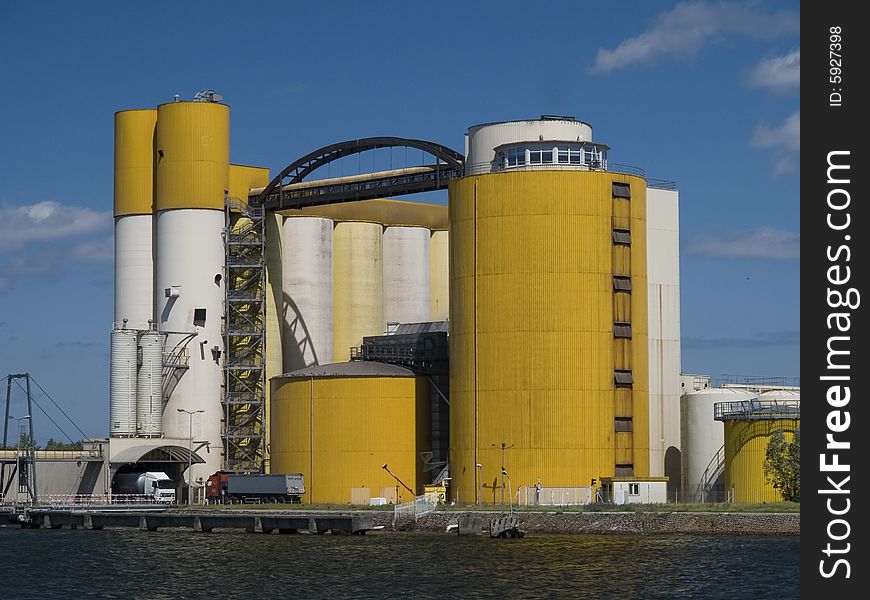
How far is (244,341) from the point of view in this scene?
125 meters

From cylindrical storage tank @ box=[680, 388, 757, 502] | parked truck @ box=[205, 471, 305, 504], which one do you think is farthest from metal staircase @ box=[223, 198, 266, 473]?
cylindrical storage tank @ box=[680, 388, 757, 502]

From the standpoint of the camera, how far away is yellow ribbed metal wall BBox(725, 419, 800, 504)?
98.7 m

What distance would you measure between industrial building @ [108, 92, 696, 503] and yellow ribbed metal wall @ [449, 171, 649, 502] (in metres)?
0.13

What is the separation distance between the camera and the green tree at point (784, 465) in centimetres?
9531

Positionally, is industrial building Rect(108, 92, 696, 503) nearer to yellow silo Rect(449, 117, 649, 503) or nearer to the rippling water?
yellow silo Rect(449, 117, 649, 503)

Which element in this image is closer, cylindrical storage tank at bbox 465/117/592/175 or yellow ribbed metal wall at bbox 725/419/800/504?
yellow ribbed metal wall at bbox 725/419/800/504

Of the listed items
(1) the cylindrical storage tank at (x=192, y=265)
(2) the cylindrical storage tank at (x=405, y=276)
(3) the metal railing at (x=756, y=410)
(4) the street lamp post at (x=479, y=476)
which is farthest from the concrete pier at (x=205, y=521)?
(2) the cylindrical storage tank at (x=405, y=276)

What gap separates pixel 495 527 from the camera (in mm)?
89438

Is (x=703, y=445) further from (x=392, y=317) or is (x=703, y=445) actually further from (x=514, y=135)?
(x=392, y=317)

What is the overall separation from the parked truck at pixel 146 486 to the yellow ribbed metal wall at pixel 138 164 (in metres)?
20.5

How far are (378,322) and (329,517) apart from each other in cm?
3974

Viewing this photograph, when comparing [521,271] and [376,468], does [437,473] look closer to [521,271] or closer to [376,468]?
[376,468]

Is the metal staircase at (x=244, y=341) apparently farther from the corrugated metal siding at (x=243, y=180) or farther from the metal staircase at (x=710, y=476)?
the metal staircase at (x=710, y=476)

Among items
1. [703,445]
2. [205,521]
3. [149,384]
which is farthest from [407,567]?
[149,384]
